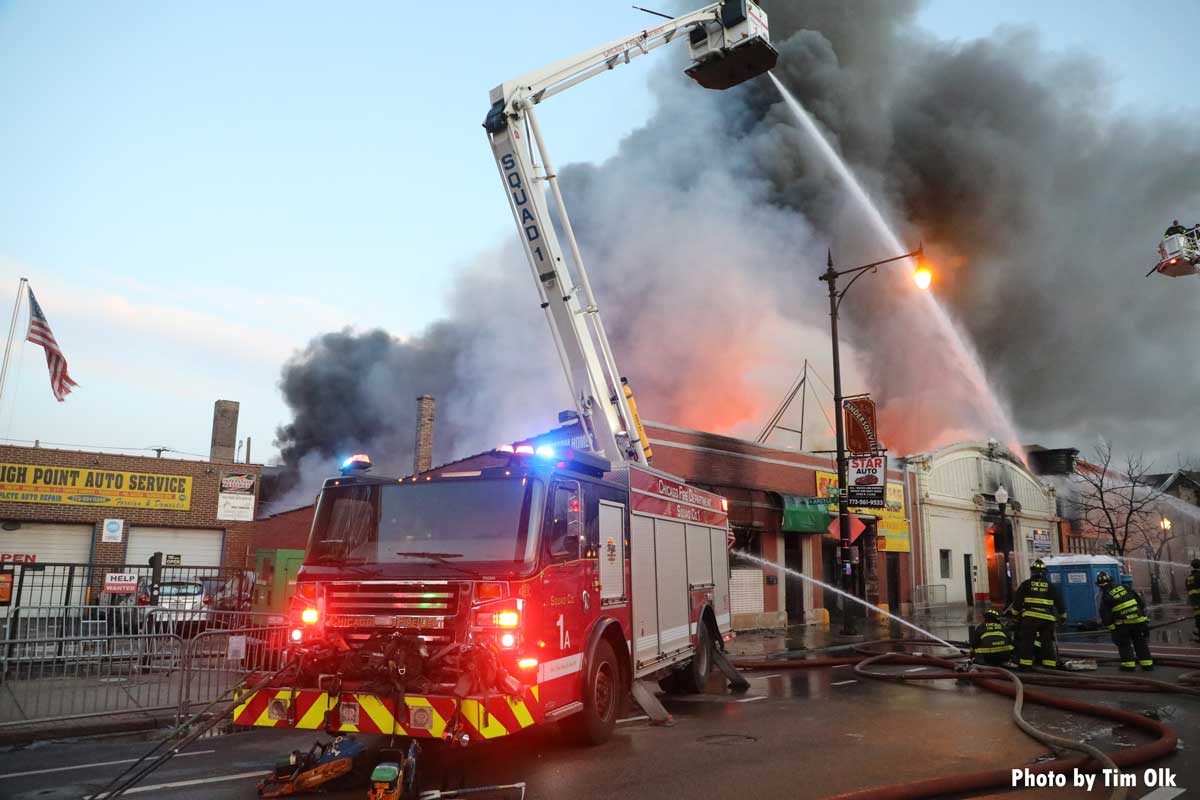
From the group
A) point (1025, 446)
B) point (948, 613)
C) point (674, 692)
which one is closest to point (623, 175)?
point (948, 613)

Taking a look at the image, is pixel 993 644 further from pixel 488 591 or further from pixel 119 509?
pixel 119 509

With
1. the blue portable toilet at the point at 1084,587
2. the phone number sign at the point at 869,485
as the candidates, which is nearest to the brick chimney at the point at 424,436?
the phone number sign at the point at 869,485

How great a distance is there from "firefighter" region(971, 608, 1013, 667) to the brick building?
64.9 feet

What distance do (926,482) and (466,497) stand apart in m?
25.4

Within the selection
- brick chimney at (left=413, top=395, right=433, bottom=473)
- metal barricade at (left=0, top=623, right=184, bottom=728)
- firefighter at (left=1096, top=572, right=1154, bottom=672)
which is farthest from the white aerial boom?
brick chimney at (left=413, top=395, right=433, bottom=473)

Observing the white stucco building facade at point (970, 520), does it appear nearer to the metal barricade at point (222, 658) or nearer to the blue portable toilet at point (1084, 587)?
the blue portable toilet at point (1084, 587)

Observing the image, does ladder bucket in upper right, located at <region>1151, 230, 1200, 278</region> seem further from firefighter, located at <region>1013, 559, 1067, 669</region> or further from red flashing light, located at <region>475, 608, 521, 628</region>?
red flashing light, located at <region>475, 608, 521, 628</region>

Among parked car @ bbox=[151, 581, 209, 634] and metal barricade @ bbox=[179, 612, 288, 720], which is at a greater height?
parked car @ bbox=[151, 581, 209, 634]

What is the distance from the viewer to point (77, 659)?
8.77m

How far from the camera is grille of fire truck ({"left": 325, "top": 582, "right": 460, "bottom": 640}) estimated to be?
547cm

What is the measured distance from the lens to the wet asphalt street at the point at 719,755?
5.37 m

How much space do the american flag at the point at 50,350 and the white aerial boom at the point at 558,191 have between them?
14.7 m

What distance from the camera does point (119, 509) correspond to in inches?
907

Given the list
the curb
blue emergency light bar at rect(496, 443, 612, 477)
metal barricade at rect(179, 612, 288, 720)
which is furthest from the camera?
metal barricade at rect(179, 612, 288, 720)
